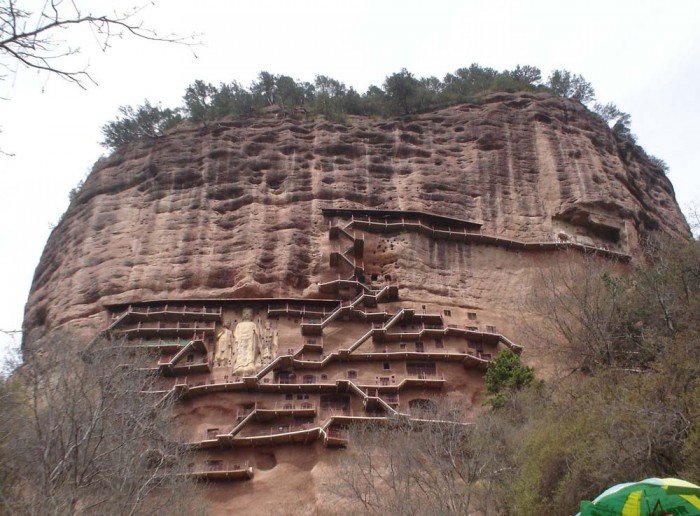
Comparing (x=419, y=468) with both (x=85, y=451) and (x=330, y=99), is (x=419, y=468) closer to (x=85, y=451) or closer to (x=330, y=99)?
(x=85, y=451)

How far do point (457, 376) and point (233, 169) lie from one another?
16.5 meters

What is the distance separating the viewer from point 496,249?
33219mm

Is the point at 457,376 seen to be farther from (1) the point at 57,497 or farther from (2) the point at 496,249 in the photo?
(1) the point at 57,497

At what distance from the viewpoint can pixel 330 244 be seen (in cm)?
3269

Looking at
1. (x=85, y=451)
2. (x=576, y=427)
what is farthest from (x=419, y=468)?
(x=85, y=451)

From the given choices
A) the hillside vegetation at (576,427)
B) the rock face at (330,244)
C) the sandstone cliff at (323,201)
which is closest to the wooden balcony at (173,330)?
the rock face at (330,244)

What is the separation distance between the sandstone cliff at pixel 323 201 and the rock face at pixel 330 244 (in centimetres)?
10

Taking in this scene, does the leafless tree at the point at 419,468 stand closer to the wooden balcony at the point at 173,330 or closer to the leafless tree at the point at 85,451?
the leafless tree at the point at 85,451

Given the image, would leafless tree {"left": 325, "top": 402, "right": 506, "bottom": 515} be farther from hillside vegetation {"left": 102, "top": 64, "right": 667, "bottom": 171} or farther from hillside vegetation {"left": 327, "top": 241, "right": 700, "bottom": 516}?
hillside vegetation {"left": 102, "top": 64, "right": 667, "bottom": 171}

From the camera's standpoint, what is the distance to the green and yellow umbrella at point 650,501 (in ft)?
24.3

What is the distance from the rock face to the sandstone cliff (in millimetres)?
98

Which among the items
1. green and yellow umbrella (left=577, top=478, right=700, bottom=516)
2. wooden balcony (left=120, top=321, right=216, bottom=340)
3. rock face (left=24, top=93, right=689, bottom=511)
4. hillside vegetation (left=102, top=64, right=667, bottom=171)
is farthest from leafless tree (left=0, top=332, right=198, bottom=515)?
hillside vegetation (left=102, top=64, right=667, bottom=171)

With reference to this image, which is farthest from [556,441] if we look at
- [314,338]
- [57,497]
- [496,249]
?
[496,249]

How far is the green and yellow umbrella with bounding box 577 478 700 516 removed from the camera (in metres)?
7.39
